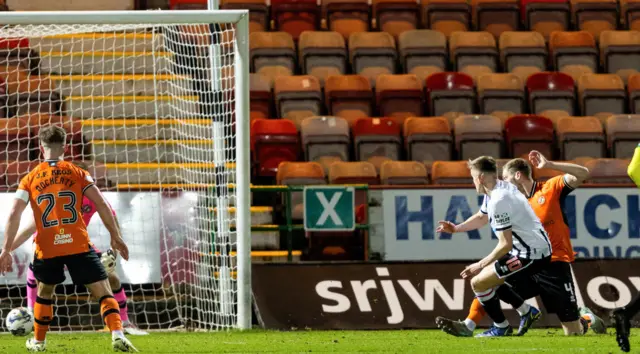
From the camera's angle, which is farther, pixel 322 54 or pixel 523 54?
pixel 523 54

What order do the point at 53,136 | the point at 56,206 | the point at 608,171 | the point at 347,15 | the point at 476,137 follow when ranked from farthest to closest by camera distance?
the point at 347,15
the point at 476,137
the point at 608,171
the point at 56,206
the point at 53,136

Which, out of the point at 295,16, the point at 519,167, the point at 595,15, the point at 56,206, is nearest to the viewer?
the point at 56,206

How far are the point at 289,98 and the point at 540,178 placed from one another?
10.8 ft

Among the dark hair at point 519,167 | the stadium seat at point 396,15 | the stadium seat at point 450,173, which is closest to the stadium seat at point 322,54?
the stadium seat at point 396,15

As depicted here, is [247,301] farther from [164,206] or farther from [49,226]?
[49,226]

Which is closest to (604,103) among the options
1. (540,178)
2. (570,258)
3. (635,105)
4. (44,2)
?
(635,105)

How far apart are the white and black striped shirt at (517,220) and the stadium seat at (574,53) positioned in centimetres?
726

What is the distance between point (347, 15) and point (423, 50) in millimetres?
1368

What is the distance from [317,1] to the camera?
1798cm

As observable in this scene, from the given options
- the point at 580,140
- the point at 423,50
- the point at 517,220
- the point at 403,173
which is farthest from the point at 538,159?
the point at 423,50

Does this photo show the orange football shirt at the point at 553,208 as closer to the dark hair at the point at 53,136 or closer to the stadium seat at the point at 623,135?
the dark hair at the point at 53,136

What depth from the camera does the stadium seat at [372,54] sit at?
15961 millimetres

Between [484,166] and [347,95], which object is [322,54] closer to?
[347,95]

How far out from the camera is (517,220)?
9250 mm
